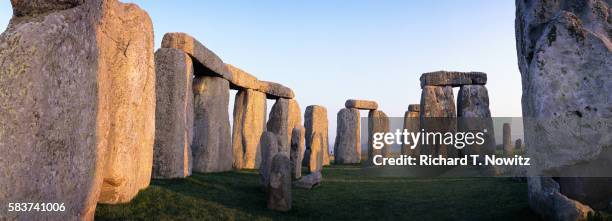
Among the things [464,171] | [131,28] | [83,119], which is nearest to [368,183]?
[464,171]

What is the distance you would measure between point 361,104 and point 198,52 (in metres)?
11.9

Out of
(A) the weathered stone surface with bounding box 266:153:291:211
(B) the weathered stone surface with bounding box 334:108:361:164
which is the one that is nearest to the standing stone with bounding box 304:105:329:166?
(B) the weathered stone surface with bounding box 334:108:361:164

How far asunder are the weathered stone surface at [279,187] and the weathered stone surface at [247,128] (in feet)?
24.2

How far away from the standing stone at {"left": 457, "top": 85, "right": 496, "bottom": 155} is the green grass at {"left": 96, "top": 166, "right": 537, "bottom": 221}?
4480mm

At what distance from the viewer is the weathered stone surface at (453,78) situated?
50.5 ft

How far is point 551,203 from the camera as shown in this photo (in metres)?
5.47

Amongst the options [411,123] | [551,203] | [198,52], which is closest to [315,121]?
[411,123]

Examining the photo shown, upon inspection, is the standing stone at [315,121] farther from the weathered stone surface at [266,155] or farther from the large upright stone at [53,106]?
the large upright stone at [53,106]

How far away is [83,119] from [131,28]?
2.94 metres

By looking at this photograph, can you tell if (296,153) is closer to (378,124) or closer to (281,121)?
(281,121)

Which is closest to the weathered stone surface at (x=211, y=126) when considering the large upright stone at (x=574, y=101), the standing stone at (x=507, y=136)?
the large upright stone at (x=574, y=101)

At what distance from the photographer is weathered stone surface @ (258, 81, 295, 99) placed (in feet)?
54.5

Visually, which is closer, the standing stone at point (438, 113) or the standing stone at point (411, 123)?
the standing stone at point (438, 113)

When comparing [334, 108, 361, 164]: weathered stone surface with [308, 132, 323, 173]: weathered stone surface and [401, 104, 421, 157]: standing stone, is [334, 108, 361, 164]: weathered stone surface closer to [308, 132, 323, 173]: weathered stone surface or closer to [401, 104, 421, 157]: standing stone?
[401, 104, 421, 157]: standing stone
